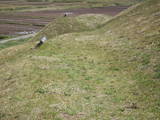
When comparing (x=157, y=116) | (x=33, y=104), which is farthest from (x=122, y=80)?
(x=33, y=104)

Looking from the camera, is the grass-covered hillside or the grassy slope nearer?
the grass-covered hillside

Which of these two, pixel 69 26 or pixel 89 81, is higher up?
pixel 69 26

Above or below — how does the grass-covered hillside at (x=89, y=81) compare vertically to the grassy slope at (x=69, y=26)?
below

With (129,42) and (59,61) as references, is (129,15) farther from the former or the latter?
(59,61)

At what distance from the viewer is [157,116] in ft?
45.0

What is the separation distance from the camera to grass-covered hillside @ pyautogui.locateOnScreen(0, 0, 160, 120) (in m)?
15.3

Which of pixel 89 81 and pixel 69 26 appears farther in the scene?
→ pixel 69 26

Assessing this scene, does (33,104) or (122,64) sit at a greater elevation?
(122,64)

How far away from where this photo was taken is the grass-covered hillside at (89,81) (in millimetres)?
15266

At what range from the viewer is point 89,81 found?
20.6 meters

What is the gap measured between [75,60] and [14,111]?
11983 millimetres

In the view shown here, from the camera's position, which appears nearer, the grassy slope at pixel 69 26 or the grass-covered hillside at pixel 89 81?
the grass-covered hillside at pixel 89 81

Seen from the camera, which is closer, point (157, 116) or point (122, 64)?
point (157, 116)

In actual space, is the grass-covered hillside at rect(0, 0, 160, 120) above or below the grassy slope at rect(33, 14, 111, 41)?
below
